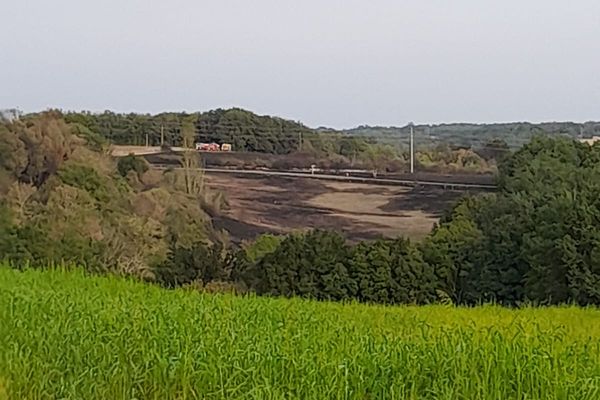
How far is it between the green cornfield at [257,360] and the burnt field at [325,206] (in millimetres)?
16044

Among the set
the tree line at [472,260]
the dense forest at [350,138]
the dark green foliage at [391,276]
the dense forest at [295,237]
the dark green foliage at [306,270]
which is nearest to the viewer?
the tree line at [472,260]

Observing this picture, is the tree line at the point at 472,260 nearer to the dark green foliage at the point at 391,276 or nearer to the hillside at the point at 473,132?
the dark green foliage at the point at 391,276

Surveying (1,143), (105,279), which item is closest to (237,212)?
(1,143)

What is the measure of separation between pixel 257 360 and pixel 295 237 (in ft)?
45.9

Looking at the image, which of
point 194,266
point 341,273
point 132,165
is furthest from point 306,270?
point 132,165

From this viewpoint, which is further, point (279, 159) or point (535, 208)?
point (279, 159)

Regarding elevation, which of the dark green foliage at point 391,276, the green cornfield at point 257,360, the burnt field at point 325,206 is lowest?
the dark green foliage at point 391,276

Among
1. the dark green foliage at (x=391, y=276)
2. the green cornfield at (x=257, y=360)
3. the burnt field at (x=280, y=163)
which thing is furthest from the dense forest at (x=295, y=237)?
the green cornfield at (x=257, y=360)

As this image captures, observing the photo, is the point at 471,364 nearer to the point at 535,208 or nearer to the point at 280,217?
the point at 535,208

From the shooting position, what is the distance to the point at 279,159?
77.6 feet

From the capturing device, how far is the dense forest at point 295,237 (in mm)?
15234

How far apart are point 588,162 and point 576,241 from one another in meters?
6.34

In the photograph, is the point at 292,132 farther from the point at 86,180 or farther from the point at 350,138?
the point at 86,180

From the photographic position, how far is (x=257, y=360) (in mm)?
3906
